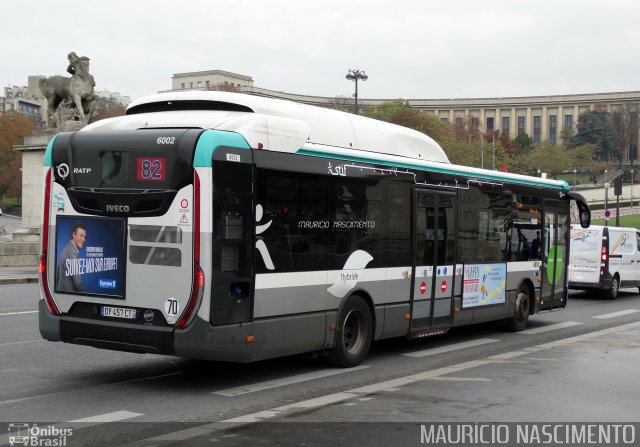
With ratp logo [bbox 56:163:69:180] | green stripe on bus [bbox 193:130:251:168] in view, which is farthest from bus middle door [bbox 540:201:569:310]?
ratp logo [bbox 56:163:69:180]

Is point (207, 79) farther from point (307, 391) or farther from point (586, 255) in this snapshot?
point (307, 391)

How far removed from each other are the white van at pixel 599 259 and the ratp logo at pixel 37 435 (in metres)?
Answer: 19.7

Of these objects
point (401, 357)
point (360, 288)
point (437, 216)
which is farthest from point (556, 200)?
point (360, 288)

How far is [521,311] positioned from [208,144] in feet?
29.1

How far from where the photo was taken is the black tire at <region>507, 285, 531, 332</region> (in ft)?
50.4

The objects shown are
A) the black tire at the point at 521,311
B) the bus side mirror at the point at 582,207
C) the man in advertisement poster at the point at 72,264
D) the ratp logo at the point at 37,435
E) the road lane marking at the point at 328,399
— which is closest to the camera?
the ratp logo at the point at 37,435

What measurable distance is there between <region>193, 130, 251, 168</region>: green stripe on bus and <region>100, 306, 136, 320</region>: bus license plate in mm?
1736

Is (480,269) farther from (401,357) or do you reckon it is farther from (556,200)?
(556,200)

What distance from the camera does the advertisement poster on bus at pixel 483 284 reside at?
13461mm

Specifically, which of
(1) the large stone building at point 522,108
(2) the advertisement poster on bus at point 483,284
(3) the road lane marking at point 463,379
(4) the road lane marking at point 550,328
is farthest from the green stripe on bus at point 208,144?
(1) the large stone building at point 522,108

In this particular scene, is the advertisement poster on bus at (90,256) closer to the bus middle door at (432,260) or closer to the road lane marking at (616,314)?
the bus middle door at (432,260)

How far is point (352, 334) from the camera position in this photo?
10938mm

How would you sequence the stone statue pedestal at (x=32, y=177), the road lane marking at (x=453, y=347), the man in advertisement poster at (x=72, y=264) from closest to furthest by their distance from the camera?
the man in advertisement poster at (x=72, y=264) → the road lane marking at (x=453, y=347) → the stone statue pedestal at (x=32, y=177)

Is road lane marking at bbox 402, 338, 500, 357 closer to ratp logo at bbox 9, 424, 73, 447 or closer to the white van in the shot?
ratp logo at bbox 9, 424, 73, 447
